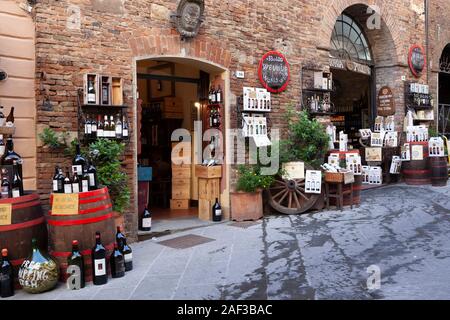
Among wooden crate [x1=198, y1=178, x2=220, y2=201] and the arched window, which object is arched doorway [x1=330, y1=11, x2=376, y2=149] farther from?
wooden crate [x1=198, y1=178, x2=220, y2=201]

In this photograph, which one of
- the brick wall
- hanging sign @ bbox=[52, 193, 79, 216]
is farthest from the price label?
the brick wall

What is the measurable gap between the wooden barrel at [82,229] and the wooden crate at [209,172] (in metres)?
2.92

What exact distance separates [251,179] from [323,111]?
2.63m

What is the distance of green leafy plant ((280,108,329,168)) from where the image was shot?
7.47 m

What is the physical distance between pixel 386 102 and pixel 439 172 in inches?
90.2

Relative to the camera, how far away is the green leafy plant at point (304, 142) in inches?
294

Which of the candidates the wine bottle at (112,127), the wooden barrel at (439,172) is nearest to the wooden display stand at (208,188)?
the wine bottle at (112,127)

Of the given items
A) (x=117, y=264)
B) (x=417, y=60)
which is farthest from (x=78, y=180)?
(x=417, y=60)

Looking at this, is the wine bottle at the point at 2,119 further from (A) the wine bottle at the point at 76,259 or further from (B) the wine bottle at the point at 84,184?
(A) the wine bottle at the point at 76,259

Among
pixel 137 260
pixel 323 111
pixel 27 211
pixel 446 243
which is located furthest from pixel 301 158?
pixel 27 211

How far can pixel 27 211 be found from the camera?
4.15 meters

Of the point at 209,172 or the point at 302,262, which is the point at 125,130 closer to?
the point at 209,172

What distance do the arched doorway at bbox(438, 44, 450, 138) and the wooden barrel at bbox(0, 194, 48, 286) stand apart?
39.9 ft
